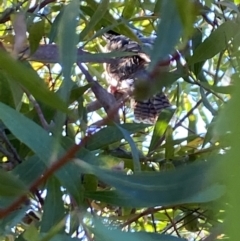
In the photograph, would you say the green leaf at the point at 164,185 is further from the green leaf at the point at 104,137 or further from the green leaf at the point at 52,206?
the green leaf at the point at 104,137

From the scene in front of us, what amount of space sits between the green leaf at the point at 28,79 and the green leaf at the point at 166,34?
0.20ft

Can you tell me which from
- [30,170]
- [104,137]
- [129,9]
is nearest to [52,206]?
[30,170]

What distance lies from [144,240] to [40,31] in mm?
327

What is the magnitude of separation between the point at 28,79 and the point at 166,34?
9 centimetres

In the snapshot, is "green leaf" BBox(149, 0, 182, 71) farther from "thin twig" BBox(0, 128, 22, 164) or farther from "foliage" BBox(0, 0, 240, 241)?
"thin twig" BBox(0, 128, 22, 164)

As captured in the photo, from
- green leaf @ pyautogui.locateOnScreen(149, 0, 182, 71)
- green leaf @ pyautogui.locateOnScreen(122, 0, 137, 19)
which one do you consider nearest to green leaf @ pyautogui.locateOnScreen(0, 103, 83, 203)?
green leaf @ pyautogui.locateOnScreen(149, 0, 182, 71)

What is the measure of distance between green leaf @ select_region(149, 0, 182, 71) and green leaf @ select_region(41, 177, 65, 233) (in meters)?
0.18

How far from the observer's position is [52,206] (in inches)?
18.7

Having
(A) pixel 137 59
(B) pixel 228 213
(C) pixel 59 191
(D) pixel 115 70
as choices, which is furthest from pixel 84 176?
(D) pixel 115 70

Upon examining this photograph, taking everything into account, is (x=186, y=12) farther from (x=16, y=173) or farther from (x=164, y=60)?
(x=16, y=173)

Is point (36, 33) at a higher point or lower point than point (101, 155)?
higher

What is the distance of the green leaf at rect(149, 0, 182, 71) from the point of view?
0.32 metres

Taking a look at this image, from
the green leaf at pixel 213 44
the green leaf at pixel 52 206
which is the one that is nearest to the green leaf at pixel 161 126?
the green leaf at pixel 213 44

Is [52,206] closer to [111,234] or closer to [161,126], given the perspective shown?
[111,234]
